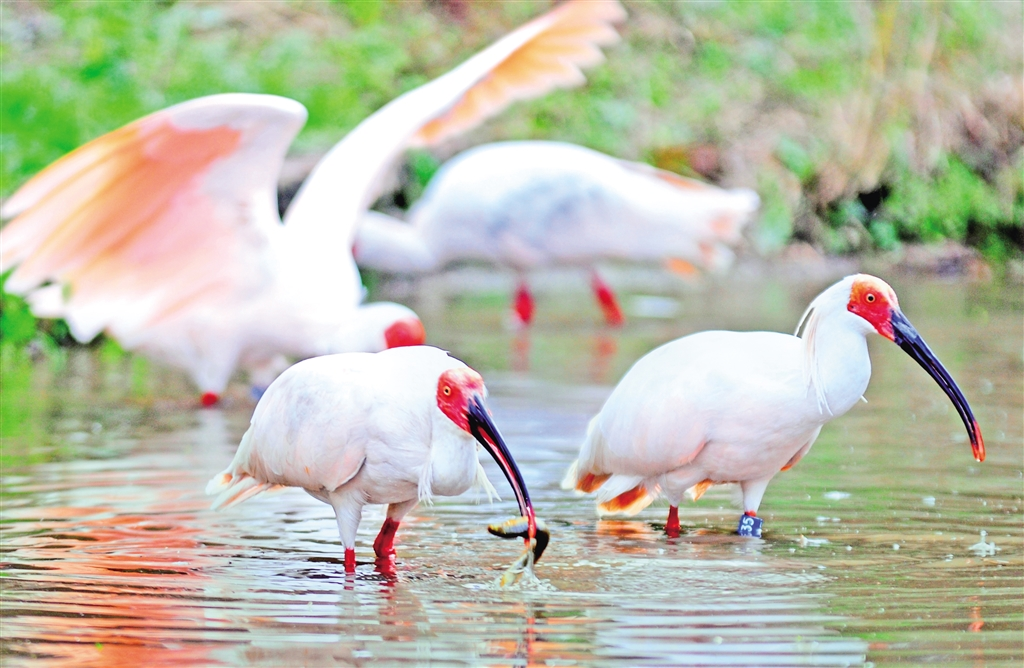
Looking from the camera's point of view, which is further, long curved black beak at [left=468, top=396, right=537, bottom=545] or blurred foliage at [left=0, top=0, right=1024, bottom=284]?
blurred foliage at [left=0, top=0, right=1024, bottom=284]

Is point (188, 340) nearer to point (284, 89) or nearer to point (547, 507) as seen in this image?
point (547, 507)

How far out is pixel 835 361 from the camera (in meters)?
5.25

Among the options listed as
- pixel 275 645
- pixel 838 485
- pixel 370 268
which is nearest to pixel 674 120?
pixel 370 268

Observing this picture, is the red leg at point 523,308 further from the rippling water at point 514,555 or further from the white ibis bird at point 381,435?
the white ibis bird at point 381,435

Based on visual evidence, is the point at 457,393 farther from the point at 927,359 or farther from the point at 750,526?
the point at 927,359

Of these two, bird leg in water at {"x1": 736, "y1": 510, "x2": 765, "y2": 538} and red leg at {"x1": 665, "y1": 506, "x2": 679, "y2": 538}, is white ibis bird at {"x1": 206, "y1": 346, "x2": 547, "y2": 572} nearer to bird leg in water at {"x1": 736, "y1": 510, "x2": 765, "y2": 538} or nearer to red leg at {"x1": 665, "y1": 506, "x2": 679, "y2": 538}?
red leg at {"x1": 665, "y1": 506, "x2": 679, "y2": 538}

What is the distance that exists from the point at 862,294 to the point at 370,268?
8.80 metres

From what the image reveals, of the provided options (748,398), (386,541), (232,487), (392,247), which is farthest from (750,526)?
(392,247)

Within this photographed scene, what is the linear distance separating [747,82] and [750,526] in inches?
500

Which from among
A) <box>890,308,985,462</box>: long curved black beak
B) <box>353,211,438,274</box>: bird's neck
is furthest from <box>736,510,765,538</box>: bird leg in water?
<box>353,211,438,274</box>: bird's neck

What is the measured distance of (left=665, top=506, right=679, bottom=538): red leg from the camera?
5.48 metres

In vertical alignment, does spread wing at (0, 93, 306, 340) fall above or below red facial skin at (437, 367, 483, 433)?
below

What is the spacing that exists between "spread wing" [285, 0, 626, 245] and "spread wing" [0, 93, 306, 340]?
0.33 metres

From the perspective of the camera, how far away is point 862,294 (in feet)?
17.3
